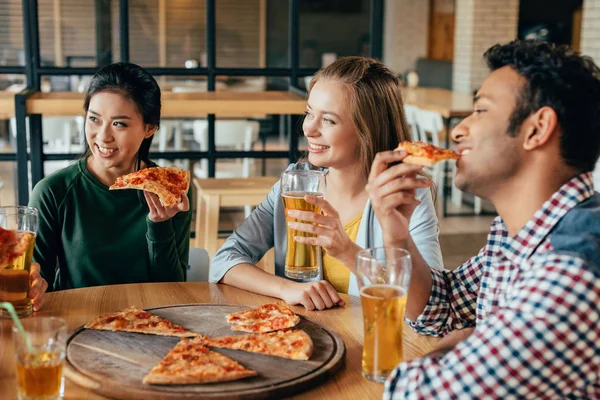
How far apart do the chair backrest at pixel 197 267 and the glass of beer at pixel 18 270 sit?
78 centimetres

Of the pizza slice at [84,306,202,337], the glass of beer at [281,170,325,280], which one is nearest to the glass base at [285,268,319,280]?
the glass of beer at [281,170,325,280]

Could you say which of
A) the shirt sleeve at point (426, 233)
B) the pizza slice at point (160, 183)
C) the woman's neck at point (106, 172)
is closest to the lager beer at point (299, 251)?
the shirt sleeve at point (426, 233)

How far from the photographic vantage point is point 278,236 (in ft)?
7.93

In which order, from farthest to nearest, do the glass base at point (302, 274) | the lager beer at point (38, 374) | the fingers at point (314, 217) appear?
the glass base at point (302, 274) → the fingers at point (314, 217) → the lager beer at point (38, 374)

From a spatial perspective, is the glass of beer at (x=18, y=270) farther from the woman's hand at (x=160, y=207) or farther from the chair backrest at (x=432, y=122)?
the chair backrest at (x=432, y=122)

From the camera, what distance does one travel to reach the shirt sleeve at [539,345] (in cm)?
124

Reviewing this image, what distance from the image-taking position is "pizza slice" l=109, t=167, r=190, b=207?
7.36 ft

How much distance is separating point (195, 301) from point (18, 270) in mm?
461

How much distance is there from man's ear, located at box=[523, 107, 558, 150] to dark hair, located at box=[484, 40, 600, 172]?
0.04 feet

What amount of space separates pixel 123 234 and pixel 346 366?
4.05ft

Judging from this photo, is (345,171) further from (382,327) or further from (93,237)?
(382,327)

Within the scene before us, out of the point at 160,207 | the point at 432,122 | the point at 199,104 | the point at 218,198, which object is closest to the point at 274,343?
the point at 160,207

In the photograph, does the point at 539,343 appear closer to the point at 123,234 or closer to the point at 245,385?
the point at 245,385

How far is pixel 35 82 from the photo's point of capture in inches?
171
